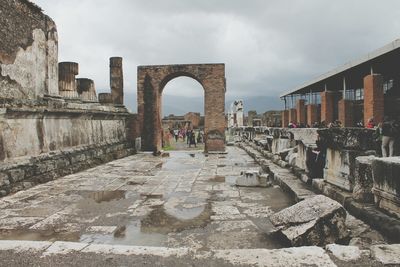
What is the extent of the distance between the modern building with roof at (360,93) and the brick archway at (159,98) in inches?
235

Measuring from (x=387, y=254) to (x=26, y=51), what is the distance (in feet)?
24.4

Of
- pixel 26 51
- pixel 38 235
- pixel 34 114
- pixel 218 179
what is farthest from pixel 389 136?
pixel 26 51

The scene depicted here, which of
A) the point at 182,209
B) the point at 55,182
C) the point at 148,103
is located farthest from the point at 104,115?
the point at 182,209

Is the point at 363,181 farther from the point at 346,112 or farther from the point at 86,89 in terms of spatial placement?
the point at 346,112

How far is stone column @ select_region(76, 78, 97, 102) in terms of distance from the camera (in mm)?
12882

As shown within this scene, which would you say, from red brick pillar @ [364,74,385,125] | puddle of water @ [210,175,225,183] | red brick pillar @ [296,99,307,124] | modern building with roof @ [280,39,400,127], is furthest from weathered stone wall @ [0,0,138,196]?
red brick pillar @ [296,99,307,124]

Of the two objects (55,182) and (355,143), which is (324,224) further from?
(55,182)

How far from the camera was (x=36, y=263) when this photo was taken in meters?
2.60

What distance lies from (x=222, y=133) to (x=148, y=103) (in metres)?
3.49

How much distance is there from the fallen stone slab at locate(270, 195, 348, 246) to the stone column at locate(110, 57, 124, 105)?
11.5m

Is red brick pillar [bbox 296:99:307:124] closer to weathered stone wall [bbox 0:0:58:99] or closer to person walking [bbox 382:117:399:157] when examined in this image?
person walking [bbox 382:117:399:157]

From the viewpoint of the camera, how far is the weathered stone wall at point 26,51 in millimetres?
6391

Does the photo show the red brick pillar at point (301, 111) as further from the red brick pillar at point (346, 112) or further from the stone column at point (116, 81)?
the stone column at point (116, 81)

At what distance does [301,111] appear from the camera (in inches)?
1005
